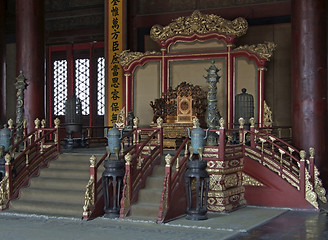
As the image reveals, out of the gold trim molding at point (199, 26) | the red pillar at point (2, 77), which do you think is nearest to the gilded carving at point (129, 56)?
the gold trim molding at point (199, 26)

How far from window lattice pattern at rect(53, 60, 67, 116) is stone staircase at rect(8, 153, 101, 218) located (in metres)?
5.00

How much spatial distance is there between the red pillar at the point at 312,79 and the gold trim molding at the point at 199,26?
5.65 ft

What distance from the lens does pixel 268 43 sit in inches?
400

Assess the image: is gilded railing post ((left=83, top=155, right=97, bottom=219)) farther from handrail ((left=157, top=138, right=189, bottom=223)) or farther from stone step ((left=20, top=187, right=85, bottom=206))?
handrail ((left=157, top=138, right=189, bottom=223))

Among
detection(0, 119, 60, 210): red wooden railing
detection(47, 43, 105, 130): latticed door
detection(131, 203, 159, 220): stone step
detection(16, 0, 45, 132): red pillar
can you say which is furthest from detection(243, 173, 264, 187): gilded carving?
detection(47, 43, 105, 130): latticed door

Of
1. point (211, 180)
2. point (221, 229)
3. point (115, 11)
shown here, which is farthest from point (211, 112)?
point (115, 11)

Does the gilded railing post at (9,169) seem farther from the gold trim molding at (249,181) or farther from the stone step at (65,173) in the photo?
the gold trim molding at (249,181)

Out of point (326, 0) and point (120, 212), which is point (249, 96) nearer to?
point (326, 0)

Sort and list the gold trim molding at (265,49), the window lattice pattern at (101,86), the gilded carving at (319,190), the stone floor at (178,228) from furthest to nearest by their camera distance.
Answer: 1. the window lattice pattern at (101,86)
2. the gold trim molding at (265,49)
3. the gilded carving at (319,190)
4. the stone floor at (178,228)

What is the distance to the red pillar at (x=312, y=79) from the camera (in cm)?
867

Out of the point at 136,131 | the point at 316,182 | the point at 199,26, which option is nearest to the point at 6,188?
the point at 136,131

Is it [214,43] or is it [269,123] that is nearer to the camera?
[269,123]

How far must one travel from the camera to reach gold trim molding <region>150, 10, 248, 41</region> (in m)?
10.4

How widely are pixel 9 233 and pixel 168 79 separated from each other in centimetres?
582
